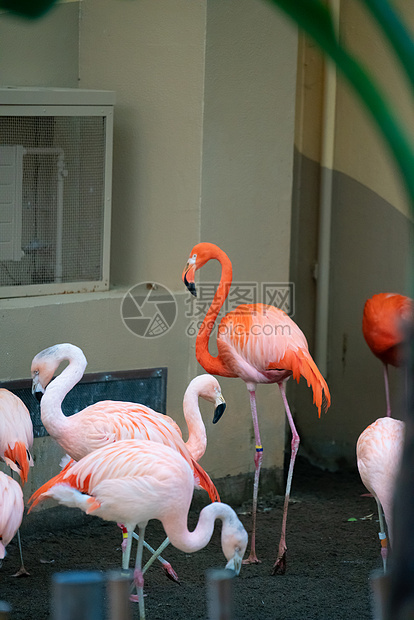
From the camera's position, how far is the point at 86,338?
445 centimetres

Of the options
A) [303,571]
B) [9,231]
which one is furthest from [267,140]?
[303,571]

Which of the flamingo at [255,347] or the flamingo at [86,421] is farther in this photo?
the flamingo at [255,347]

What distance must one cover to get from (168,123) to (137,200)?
1.51 ft

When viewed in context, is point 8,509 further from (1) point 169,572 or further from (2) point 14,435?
(1) point 169,572

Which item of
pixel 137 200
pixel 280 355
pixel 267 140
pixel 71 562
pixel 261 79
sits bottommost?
pixel 71 562

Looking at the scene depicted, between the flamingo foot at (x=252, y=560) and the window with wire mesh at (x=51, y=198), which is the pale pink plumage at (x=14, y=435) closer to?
the window with wire mesh at (x=51, y=198)

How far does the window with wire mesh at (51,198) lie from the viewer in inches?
169

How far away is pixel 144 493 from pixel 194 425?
0.90 meters

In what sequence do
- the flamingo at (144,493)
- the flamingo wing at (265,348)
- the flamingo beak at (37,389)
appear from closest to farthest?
the flamingo at (144,493)
the flamingo beak at (37,389)
the flamingo wing at (265,348)

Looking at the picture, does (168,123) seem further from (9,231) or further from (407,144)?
(407,144)
